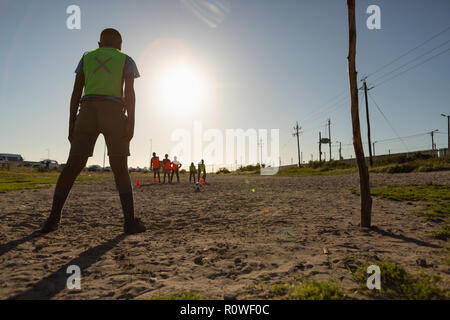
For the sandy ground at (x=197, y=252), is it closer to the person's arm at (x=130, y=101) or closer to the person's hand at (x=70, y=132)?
the person's hand at (x=70, y=132)

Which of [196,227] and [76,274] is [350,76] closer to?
[196,227]

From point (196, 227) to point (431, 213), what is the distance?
3.84m

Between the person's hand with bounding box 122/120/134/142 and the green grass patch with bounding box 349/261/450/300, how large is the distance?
113 inches

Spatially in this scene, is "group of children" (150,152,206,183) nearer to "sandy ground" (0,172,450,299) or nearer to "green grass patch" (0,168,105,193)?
"green grass patch" (0,168,105,193)

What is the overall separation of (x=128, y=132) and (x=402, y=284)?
3.14 meters

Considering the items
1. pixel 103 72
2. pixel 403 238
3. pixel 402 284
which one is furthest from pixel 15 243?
pixel 403 238

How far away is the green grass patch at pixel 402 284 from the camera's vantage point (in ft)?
5.21

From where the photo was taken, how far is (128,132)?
329 centimetres

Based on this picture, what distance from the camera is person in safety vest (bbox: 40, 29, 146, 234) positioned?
315 cm

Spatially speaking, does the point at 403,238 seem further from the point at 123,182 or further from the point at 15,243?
the point at 15,243

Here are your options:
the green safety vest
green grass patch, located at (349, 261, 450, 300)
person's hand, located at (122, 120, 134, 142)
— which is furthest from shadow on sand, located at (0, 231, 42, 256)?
green grass patch, located at (349, 261, 450, 300)

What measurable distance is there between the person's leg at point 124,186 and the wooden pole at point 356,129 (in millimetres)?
3099

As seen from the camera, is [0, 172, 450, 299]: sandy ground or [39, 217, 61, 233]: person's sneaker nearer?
[0, 172, 450, 299]: sandy ground
